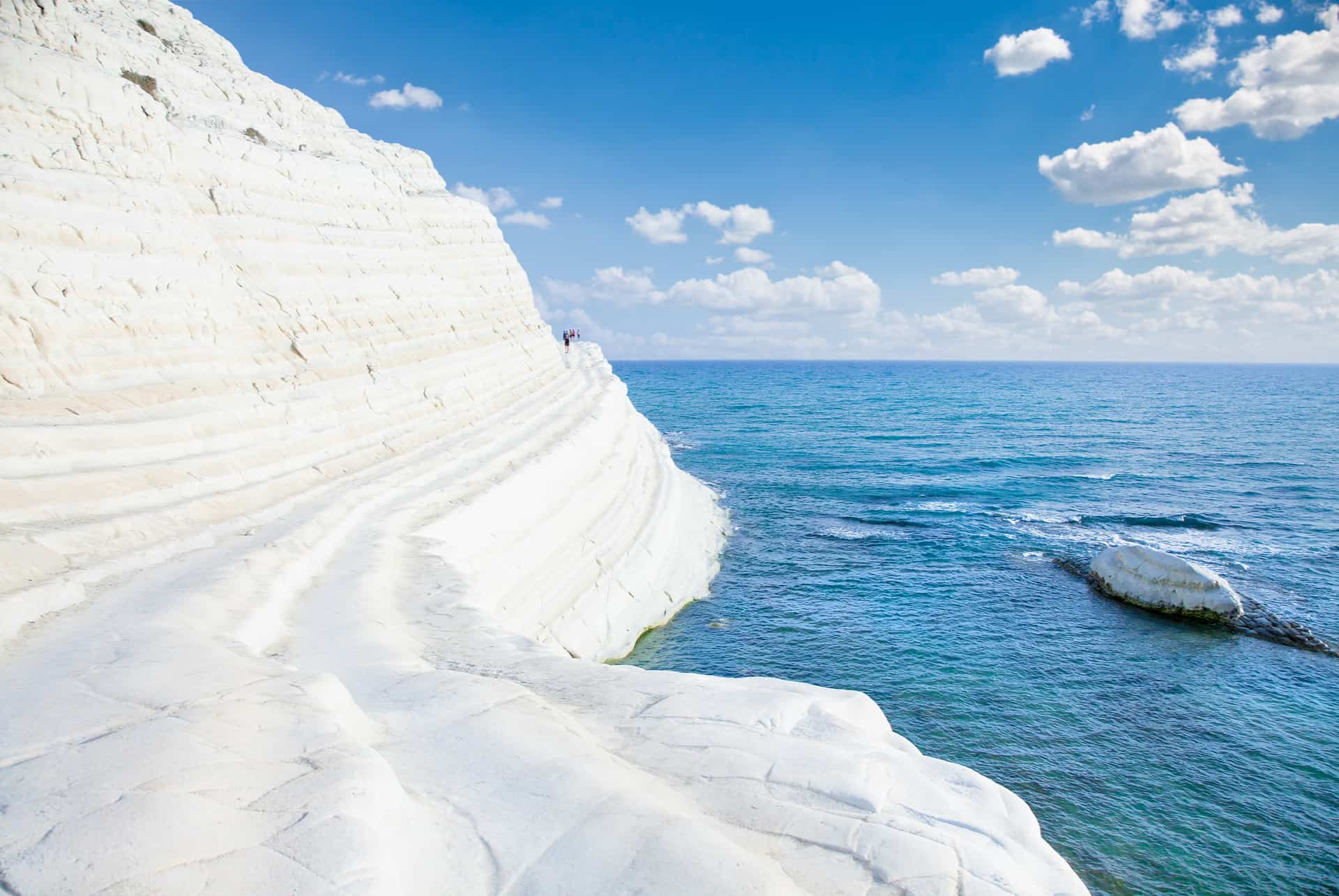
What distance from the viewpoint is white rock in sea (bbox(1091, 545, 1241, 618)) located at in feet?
61.7

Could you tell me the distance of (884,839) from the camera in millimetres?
5359

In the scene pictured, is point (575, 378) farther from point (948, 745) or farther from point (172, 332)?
point (948, 745)

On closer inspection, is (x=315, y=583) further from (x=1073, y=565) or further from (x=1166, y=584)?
(x=1073, y=565)

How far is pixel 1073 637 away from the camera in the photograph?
18062mm

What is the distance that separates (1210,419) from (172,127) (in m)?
78.5

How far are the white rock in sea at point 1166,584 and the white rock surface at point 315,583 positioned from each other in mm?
11806

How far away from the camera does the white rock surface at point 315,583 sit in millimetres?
4688

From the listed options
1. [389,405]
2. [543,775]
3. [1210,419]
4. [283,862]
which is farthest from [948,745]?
[1210,419]

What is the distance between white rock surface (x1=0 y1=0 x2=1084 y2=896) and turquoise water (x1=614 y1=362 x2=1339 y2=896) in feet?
14.9

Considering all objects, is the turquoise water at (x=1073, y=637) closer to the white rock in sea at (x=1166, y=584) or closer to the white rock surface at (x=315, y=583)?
the white rock in sea at (x=1166, y=584)

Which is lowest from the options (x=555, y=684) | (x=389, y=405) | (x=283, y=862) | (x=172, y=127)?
(x=555, y=684)

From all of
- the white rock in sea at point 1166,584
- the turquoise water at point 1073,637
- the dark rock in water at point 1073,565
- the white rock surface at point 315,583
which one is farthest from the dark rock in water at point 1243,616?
the white rock surface at point 315,583

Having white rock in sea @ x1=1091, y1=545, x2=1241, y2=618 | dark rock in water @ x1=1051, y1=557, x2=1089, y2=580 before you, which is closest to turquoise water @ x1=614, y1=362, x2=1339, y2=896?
dark rock in water @ x1=1051, y1=557, x2=1089, y2=580

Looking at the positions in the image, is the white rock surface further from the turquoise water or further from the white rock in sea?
the white rock in sea
